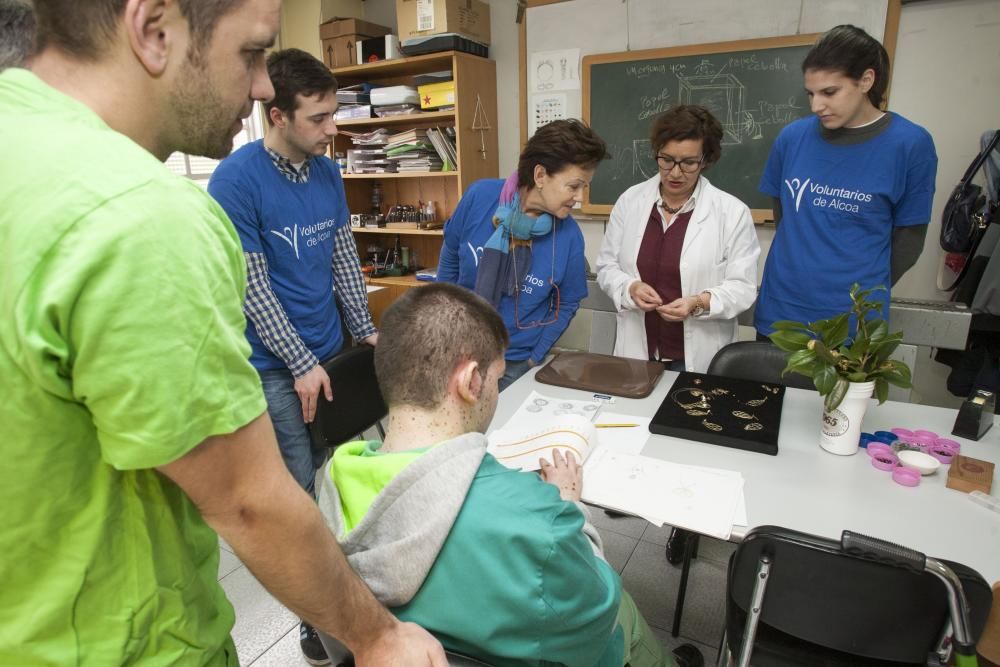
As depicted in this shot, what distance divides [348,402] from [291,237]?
23.7 inches

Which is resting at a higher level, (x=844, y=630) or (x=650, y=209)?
(x=650, y=209)

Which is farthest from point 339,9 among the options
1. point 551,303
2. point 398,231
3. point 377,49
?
point 551,303

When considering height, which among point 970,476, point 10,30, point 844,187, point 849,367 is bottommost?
point 970,476

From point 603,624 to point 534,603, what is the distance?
20cm

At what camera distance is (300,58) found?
1854mm

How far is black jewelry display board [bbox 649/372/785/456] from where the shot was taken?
153 cm

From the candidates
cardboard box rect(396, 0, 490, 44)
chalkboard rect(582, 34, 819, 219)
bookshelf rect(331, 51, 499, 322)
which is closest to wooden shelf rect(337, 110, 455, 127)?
bookshelf rect(331, 51, 499, 322)

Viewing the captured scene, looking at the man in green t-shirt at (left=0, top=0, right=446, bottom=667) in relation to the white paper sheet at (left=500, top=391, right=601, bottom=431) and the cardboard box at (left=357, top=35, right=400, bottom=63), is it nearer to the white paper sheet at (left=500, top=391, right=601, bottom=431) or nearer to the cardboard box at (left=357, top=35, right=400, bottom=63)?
the white paper sheet at (left=500, top=391, right=601, bottom=431)

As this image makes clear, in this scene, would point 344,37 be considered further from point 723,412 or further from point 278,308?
point 723,412

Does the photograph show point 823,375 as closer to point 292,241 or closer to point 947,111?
point 292,241

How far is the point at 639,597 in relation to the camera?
2.12m

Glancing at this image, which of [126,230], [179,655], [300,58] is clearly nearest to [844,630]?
[179,655]

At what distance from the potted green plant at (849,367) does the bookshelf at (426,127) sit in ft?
9.11

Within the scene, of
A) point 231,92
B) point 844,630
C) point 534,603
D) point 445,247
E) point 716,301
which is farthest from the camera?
point 445,247
